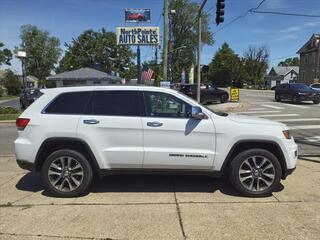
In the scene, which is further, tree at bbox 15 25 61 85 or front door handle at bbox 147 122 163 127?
tree at bbox 15 25 61 85

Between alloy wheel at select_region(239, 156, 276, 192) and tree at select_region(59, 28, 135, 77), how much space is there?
75.7m

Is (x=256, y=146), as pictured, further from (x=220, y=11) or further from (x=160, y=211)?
(x=220, y=11)

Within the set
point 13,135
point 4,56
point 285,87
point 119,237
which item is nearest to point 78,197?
point 119,237

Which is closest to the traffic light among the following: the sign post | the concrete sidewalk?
the concrete sidewalk

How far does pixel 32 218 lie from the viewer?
4777 mm

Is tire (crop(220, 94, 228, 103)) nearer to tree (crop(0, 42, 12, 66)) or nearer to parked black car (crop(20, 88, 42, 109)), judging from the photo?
parked black car (crop(20, 88, 42, 109))

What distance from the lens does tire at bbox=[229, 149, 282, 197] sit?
5609mm

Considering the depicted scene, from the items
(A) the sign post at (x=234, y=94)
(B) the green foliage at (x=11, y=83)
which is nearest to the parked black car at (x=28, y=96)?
(A) the sign post at (x=234, y=94)

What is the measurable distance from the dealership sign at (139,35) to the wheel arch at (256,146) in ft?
68.0

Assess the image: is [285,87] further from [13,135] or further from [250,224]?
[250,224]

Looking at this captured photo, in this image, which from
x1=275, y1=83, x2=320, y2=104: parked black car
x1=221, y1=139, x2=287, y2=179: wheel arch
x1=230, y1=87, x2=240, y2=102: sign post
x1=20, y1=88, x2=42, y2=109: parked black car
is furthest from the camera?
x1=230, y1=87, x2=240, y2=102: sign post

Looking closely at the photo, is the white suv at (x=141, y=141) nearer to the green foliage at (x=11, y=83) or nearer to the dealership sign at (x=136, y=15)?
the dealership sign at (x=136, y=15)

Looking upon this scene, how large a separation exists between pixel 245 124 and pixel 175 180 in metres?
1.66

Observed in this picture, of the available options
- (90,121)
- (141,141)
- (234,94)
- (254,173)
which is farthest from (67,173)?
(234,94)
